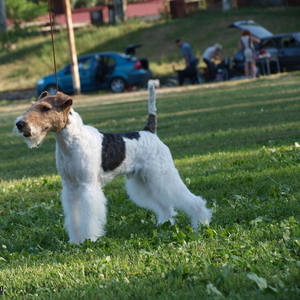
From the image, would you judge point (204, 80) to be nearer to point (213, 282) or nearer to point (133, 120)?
point (133, 120)

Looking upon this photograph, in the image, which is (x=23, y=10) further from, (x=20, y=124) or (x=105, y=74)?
(x=20, y=124)

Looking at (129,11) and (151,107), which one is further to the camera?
(129,11)

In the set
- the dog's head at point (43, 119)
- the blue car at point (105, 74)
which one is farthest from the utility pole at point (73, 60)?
the dog's head at point (43, 119)

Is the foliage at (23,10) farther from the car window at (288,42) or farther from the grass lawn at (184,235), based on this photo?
the grass lawn at (184,235)

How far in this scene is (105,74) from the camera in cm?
2520

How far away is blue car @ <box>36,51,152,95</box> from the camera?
2434cm

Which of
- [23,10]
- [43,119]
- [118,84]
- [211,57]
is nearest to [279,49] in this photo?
[211,57]

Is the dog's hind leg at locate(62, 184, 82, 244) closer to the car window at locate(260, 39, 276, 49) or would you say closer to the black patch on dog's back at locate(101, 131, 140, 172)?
the black patch on dog's back at locate(101, 131, 140, 172)

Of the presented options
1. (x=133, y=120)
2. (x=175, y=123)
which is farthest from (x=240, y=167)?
(x=133, y=120)

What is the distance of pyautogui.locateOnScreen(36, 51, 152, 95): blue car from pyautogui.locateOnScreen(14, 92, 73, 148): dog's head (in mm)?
19583

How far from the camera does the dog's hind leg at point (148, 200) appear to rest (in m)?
5.39

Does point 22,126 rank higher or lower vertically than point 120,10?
higher

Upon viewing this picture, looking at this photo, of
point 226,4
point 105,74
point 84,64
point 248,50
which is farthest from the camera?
point 226,4

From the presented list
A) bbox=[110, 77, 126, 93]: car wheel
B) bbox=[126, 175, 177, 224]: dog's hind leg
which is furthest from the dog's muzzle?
bbox=[110, 77, 126, 93]: car wheel
